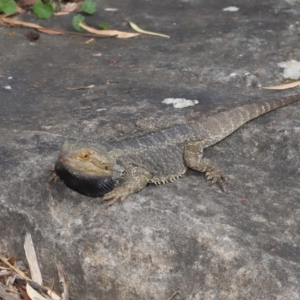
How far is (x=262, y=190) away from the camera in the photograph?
4.77 m

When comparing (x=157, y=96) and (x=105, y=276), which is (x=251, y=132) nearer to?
(x=157, y=96)

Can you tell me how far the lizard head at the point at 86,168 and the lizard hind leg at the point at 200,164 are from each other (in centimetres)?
70

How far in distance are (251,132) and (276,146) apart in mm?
285

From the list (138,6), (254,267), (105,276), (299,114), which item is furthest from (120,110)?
(138,6)

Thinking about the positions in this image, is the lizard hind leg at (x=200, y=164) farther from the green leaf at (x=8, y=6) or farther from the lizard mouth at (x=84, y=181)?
the green leaf at (x=8, y=6)

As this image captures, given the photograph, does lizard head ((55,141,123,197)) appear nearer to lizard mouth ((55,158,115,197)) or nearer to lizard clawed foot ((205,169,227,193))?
lizard mouth ((55,158,115,197))

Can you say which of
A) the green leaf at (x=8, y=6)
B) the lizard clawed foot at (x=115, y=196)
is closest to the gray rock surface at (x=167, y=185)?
the lizard clawed foot at (x=115, y=196)

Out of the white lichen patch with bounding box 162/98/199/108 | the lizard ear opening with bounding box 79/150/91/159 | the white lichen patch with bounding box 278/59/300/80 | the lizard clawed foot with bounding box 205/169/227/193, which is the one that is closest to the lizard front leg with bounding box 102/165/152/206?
the lizard ear opening with bounding box 79/150/91/159

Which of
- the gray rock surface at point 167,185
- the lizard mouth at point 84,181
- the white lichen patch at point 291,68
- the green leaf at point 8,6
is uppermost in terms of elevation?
the lizard mouth at point 84,181

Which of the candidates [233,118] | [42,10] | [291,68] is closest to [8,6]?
[42,10]

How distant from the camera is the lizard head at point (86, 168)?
4312 mm

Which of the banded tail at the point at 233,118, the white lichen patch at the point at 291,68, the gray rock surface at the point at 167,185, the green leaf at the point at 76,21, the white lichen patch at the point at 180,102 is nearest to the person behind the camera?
the gray rock surface at the point at 167,185

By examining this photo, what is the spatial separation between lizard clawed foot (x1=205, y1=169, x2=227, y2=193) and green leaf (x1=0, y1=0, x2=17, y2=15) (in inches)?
160

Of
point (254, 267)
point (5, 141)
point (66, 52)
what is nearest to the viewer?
point (254, 267)
